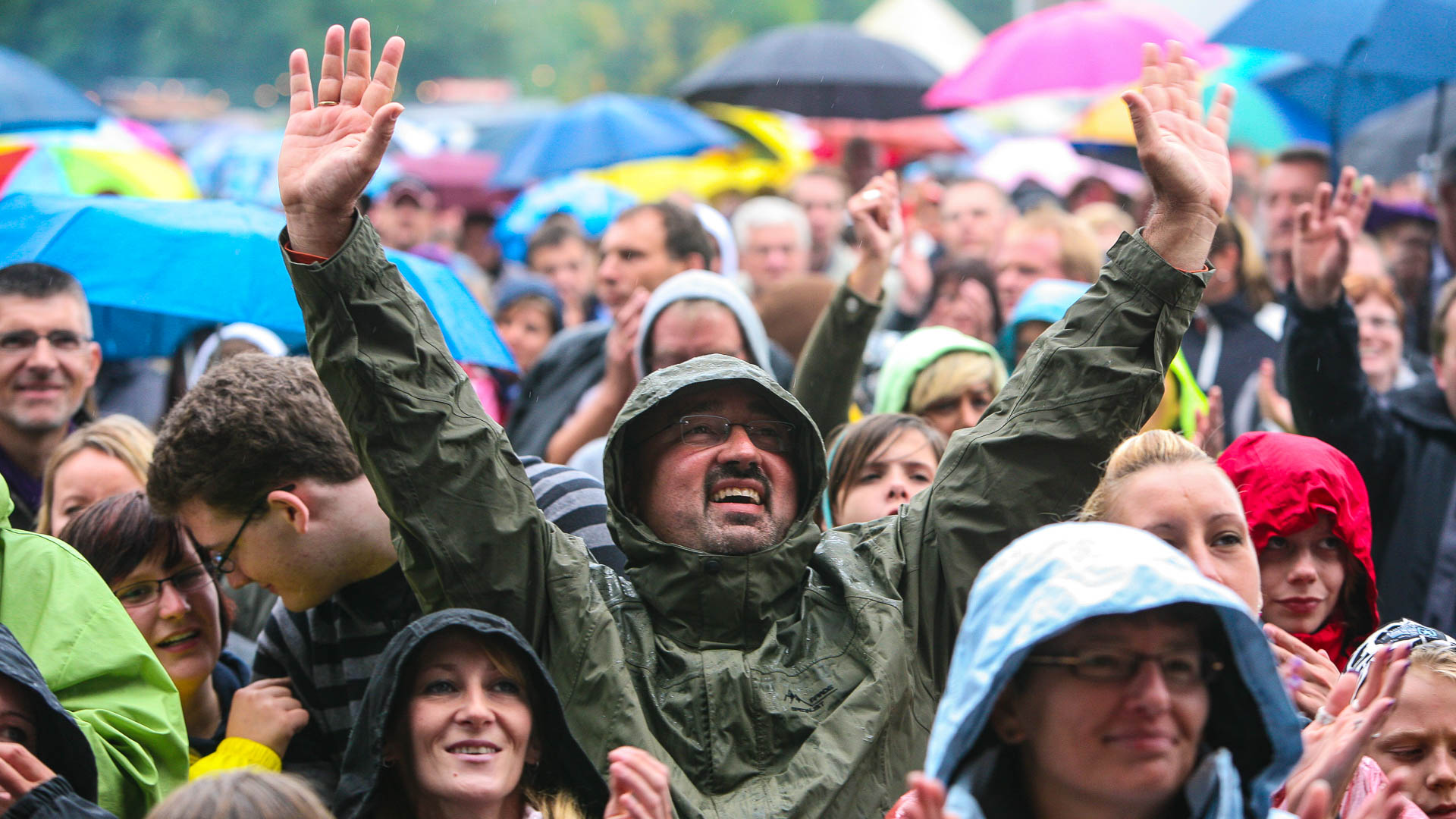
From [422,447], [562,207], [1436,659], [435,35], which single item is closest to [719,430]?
[422,447]

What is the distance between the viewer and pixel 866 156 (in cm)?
1128

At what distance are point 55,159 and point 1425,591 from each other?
6.62m

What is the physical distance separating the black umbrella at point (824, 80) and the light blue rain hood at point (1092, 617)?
864cm

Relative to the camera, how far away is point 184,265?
5.08 meters

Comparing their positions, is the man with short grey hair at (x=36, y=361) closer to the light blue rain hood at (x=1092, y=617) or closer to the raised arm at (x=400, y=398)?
the raised arm at (x=400, y=398)

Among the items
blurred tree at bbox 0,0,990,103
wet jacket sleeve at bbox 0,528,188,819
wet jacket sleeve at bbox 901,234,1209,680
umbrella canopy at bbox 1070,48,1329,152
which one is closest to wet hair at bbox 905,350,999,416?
wet jacket sleeve at bbox 901,234,1209,680

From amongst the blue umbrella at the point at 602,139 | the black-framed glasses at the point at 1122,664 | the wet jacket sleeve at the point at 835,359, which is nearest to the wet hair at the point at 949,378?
the wet jacket sleeve at the point at 835,359

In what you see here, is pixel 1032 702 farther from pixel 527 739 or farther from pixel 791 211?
pixel 791 211

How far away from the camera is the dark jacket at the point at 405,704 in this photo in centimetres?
310

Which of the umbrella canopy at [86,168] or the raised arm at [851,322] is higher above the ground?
the raised arm at [851,322]

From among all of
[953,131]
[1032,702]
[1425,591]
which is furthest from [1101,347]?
[953,131]

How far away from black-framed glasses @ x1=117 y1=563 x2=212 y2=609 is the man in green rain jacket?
0.88m

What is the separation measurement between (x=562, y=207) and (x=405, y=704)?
26.0 feet

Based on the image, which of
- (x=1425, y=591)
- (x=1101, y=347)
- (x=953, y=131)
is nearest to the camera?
(x=1101, y=347)
